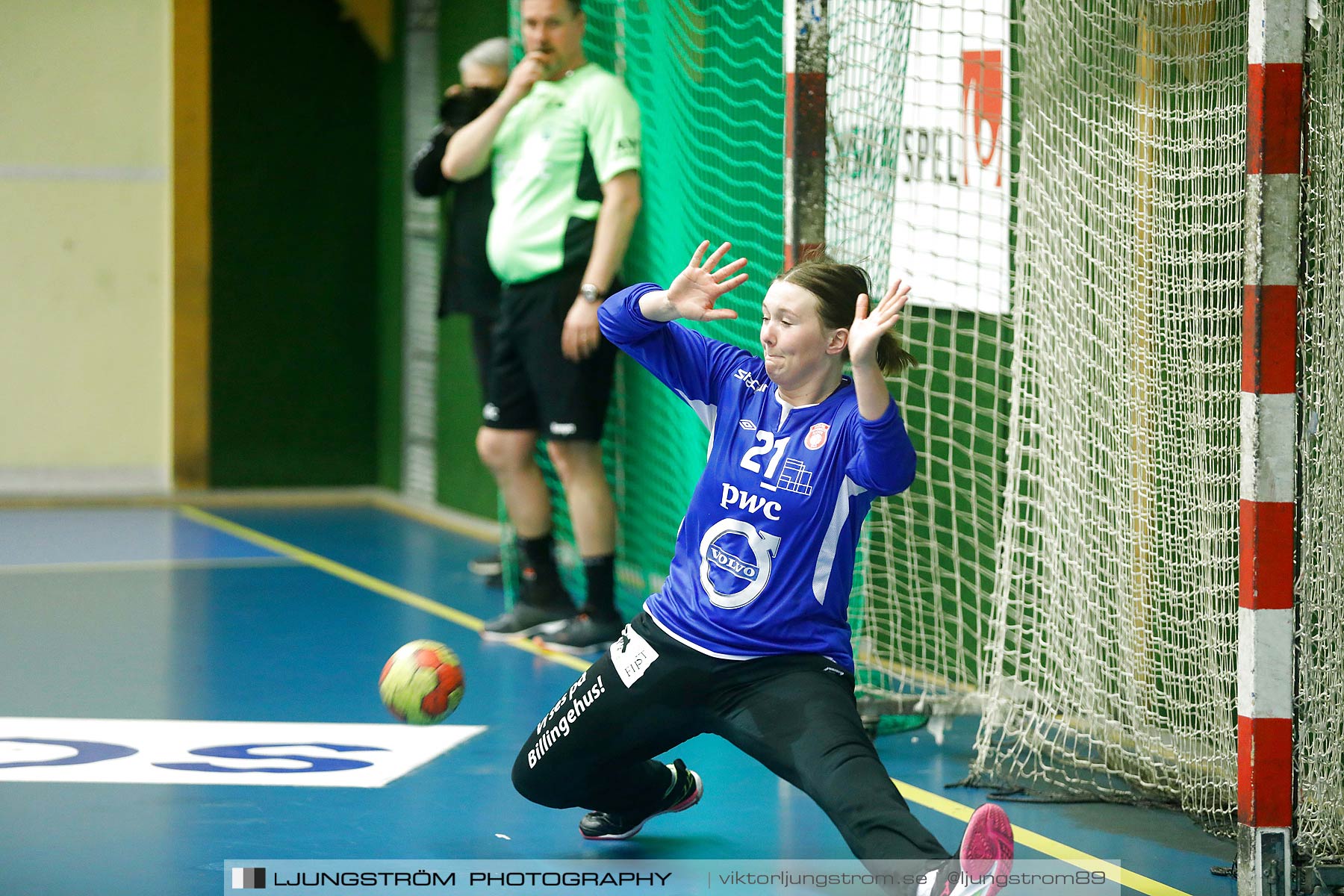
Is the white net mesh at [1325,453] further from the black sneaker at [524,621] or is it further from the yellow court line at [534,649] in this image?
the black sneaker at [524,621]

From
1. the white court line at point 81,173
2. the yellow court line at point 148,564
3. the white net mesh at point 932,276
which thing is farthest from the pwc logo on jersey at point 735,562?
the white court line at point 81,173

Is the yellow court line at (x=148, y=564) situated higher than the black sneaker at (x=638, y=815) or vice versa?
the black sneaker at (x=638, y=815)

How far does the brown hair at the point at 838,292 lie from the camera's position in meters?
3.47

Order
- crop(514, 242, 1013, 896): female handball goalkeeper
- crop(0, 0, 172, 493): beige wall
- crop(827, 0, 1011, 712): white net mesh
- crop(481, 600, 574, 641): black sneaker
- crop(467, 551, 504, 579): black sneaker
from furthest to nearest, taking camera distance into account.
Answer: crop(0, 0, 172, 493): beige wall → crop(467, 551, 504, 579): black sneaker → crop(481, 600, 574, 641): black sneaker → crop(827, 0, 1011, 712): white net mesh → crop(514, 242, 1013, 896): female handball goalkeeper

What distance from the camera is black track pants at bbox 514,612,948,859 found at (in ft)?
10.4

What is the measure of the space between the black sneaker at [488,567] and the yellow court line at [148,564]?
921mm

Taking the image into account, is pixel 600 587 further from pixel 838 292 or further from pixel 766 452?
pixel 838 292

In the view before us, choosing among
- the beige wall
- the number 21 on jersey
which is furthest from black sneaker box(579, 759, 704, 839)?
the beige wall

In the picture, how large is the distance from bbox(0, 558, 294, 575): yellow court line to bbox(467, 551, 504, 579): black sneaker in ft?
3.02

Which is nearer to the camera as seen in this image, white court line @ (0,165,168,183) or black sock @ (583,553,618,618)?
black sock @ (583,553,618,618)

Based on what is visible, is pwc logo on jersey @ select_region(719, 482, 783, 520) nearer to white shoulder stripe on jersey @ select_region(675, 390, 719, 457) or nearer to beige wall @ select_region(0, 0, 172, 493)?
white shoulder stripe on jersey @ select_region(675, 390, 719, 457)

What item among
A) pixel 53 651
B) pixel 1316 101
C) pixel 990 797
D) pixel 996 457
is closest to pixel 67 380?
pixel 53 651

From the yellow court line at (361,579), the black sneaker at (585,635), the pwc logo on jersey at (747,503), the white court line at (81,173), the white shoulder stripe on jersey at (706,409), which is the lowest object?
the yellow court line at (361,579)

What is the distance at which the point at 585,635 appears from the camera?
5977mm
